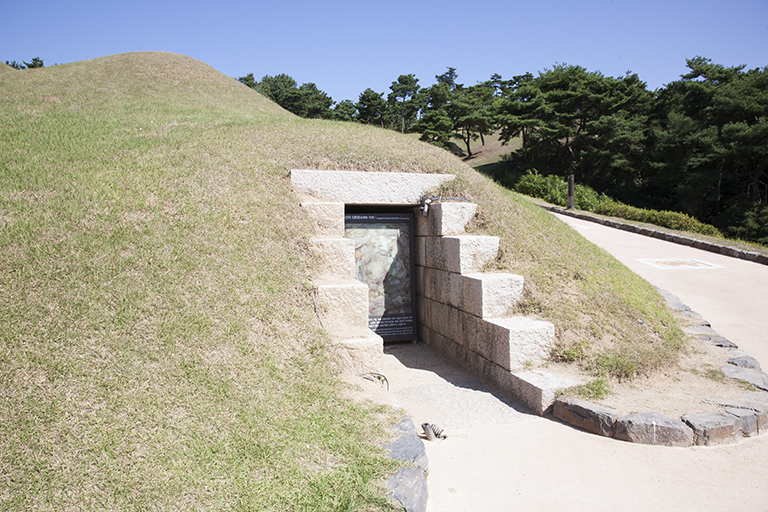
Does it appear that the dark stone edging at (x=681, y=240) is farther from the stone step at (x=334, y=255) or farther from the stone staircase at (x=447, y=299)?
the stone step at (x=334, y=255)

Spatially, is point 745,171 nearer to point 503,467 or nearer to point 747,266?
point 747,266

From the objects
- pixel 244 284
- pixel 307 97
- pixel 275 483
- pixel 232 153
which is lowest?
pixel 275 483

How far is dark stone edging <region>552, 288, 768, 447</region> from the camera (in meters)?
3.38

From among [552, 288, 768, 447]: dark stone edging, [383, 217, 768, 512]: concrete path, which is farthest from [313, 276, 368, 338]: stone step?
[552, 288, 768, 447]: dark stone edging

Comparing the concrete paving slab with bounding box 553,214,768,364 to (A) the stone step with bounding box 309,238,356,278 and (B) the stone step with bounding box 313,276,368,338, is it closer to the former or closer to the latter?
(B) the stone step with bounding box 313,276,368,338

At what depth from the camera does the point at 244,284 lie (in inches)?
159

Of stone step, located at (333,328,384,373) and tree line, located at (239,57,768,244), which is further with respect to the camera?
tree line, located at (239,57,768,244)

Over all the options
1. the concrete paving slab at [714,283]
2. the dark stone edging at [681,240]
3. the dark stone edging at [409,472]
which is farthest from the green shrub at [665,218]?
the dark stone edging at [409,472]

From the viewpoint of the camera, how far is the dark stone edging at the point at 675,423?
3.38m

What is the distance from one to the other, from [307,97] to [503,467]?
43579 mm

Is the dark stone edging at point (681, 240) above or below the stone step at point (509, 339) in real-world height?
above

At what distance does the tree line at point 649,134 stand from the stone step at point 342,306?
2046 cm

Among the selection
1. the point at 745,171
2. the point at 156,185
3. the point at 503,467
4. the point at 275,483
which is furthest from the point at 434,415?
the point at 745,171

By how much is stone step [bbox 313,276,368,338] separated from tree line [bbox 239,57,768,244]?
2046cm
